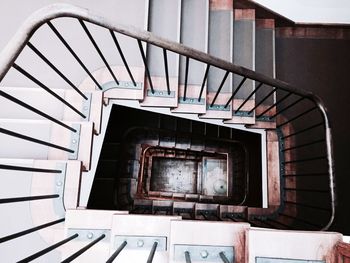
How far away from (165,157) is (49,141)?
5308mm

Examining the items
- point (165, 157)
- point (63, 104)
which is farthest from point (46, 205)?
point (165, 157)

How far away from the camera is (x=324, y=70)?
11.6 feet

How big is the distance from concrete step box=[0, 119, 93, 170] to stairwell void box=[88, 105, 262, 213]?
195 cm

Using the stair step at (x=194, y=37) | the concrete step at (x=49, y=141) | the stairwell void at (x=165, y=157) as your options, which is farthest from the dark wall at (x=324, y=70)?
the concrete step at (x=49, y=141)

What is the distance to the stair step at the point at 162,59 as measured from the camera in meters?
2.34

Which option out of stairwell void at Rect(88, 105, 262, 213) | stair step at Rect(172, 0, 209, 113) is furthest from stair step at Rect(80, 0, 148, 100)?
stairwell void at Rect(88, 105, 262, 213)

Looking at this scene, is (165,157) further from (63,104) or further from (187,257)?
(187,257)

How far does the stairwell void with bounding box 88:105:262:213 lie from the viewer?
4262 millimetres

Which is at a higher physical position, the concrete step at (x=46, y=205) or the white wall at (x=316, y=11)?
the white wall at (x=316, y=11)

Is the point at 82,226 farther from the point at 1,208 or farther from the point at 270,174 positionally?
the point at 270,174

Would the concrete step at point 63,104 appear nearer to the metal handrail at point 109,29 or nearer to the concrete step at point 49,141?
the concrete step at point 49,141

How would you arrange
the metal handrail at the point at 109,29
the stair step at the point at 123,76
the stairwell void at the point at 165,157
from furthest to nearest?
the stairwell void at the point at 165,157, the stair step at the point at 123,76, the metal handrail at the point at 109,29

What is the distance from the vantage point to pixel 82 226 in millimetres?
1599

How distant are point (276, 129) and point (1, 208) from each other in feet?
8.35
